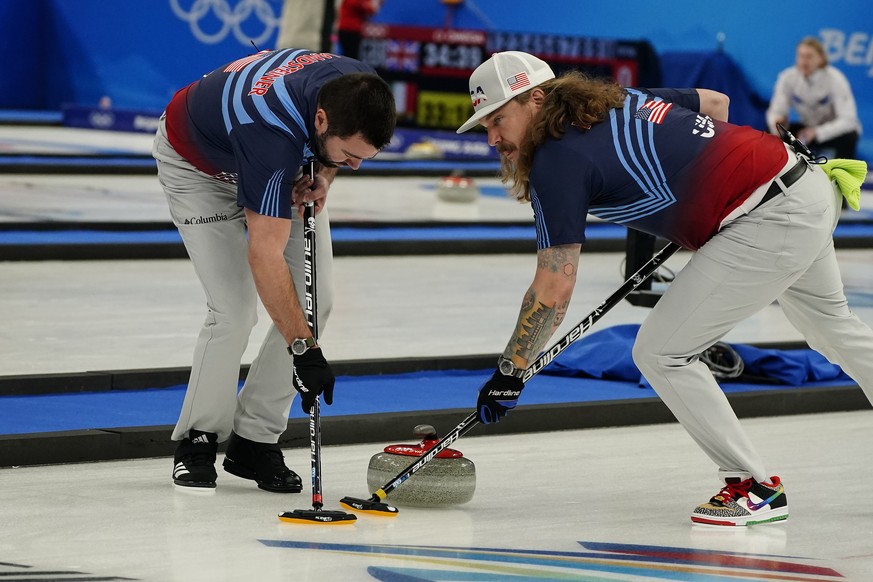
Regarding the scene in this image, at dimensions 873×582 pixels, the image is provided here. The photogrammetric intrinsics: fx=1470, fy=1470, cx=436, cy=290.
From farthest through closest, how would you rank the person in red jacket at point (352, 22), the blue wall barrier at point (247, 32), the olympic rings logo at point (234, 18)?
the olympic rings logo at point (234, 18)
the person in red jacket at point (352, 22)
the blue wall barrier at point (247, 32)

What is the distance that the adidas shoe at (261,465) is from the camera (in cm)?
420

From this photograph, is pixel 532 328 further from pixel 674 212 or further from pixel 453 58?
pixel 453 58

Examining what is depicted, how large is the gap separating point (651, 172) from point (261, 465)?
1.41 m

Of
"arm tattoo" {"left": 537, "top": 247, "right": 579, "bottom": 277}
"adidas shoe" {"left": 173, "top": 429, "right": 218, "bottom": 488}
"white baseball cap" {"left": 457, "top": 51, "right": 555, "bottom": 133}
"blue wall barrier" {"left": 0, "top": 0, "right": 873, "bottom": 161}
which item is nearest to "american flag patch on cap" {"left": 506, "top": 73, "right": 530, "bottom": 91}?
"white baseball cap" {"left": 457, "top": 51, "right": 555, "bottom": 133}

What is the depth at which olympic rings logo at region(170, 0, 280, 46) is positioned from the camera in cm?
1962

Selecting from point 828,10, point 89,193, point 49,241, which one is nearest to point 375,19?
point 828,10

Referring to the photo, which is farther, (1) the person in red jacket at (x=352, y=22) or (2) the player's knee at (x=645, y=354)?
(1) the person in red jacket at (x=352, y=22)

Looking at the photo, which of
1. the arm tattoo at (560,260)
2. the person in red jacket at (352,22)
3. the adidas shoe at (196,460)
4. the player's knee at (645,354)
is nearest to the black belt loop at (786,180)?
the player's knee at (645,354)

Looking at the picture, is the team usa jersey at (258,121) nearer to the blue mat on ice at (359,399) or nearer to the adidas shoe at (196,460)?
the adidas shoe at (196,460)

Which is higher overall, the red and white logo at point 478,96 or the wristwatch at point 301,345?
the red and white logo at point 478,96

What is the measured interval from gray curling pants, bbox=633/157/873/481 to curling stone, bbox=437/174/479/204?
8.36 metres

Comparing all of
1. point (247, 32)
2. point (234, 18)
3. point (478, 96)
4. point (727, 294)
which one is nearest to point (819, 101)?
point (247, 32)

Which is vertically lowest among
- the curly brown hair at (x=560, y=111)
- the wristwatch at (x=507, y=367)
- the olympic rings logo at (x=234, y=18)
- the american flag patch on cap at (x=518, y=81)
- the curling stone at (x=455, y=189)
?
the curling stone at (x=455, y=189)

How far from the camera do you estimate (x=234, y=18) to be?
64.4ft
